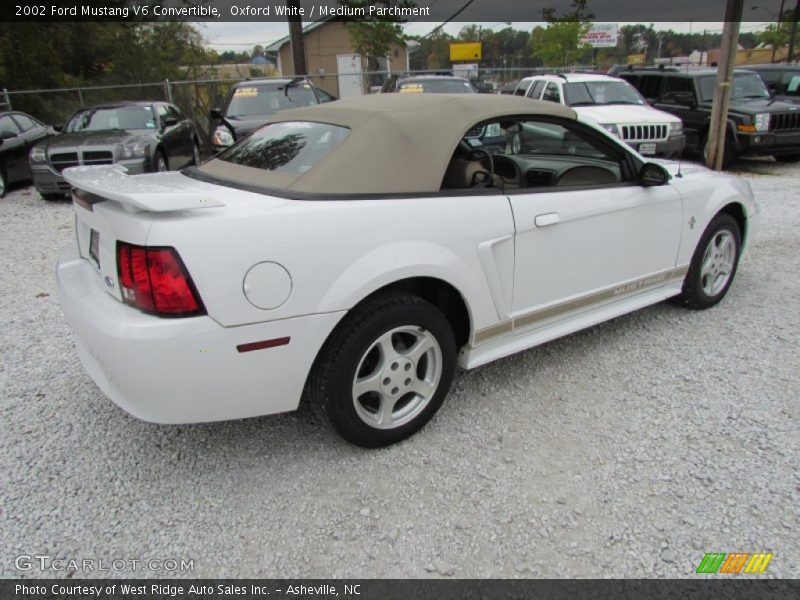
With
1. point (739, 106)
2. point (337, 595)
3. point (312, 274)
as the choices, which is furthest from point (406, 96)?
point (739, 106)

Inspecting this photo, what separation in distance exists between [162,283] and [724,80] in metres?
9.79

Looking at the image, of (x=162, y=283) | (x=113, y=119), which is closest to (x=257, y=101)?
(x=113, y=119)

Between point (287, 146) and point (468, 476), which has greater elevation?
point (287, 146)

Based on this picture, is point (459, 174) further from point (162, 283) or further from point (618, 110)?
point (618, 110)

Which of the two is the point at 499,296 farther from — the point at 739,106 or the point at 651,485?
the point at 739,106

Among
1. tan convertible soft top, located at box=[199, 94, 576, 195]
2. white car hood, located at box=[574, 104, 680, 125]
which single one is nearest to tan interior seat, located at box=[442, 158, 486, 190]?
tan convertible soft top, located at box=[199, 94, 576, 195]

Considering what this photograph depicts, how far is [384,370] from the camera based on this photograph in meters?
2.63

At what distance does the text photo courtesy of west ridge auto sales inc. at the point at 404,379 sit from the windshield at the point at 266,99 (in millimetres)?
6965

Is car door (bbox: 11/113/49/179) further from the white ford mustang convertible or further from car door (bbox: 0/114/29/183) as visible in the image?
the white ford mustang convertible

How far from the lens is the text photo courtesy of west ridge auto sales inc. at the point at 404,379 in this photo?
2145 millimetres

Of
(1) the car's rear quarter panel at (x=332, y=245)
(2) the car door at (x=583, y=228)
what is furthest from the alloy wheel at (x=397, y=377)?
(2) the car door at (x=583, y=228)

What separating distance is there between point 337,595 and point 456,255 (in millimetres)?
1521

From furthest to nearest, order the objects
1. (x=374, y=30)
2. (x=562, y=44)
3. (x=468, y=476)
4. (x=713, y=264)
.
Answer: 1. (x=562, y=44)
2. (x=374, y=30)
3. (x=713, y=264)
4. (x=468, y=476)

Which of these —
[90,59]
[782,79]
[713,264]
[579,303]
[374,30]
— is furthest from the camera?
[90,59]
